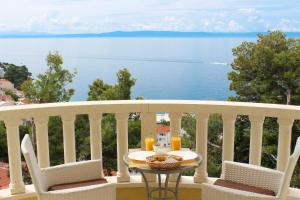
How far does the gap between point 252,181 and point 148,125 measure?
0.99m

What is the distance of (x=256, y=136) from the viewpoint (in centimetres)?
306

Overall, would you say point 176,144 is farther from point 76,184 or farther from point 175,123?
point 76,184

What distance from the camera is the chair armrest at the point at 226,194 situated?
231 centimetres

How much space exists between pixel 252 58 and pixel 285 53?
1.34m

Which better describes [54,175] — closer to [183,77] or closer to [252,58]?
[252,58]

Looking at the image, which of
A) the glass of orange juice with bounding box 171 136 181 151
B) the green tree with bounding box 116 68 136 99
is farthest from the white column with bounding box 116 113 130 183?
the green tree with bounding box 116 68 136 99

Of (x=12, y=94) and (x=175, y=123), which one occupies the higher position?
(x=175, y=123)

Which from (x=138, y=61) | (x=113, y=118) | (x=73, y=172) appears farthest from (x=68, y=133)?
(x=138, y=61)

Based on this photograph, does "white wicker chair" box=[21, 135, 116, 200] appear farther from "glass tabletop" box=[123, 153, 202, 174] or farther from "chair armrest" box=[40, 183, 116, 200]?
"glass tabletop" box=[123, 153, 202, 174]

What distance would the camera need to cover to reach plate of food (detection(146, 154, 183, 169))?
248 centimetres

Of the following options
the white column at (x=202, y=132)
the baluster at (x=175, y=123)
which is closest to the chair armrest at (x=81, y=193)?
the baluster at (x=175, y=123)

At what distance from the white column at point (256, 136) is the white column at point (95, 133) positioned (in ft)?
4.23

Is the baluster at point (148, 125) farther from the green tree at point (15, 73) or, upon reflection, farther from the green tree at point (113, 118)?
the green tree at point (15, 73)

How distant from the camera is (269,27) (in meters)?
15.2
